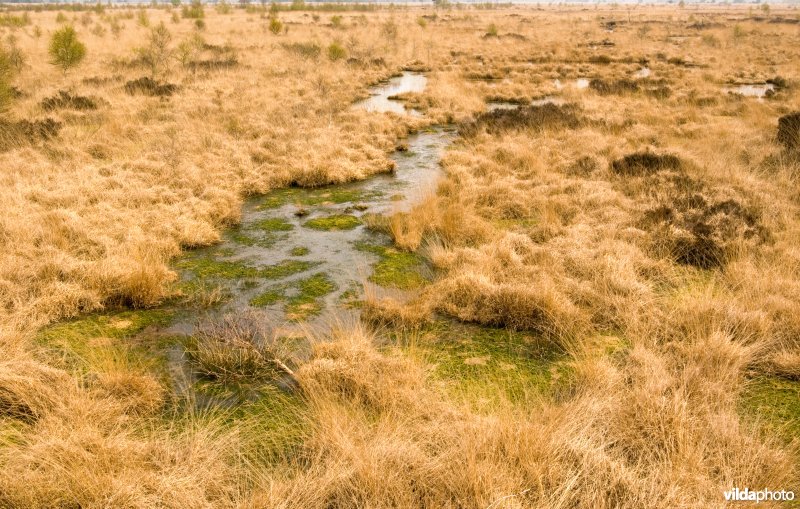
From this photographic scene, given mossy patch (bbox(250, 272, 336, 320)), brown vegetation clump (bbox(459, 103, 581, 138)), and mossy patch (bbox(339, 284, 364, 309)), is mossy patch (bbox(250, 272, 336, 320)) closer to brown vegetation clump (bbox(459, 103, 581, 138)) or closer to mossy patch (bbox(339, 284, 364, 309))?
mossy patch (bbox(339, 284, 364, 309))

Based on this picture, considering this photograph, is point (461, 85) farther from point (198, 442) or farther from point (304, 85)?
point (198, 442)

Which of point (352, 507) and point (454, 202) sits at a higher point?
point (454, 202)

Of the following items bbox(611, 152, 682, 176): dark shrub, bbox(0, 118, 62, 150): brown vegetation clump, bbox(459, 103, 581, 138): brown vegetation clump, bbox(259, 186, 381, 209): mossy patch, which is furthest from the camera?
bbox(459, 103, 581, 138): brown vegetation clump

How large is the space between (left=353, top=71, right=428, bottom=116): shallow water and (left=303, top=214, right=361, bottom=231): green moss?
311 inches

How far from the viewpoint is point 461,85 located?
20.3 meters

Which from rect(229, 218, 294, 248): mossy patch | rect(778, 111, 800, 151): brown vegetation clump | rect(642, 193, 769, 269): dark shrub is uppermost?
Answer: rect(778, 111, 800, 151): brown vegetation clump

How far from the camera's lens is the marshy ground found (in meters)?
3.18

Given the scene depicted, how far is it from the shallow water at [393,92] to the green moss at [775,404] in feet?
Result: 43.4

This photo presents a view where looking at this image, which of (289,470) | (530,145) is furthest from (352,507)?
(530,145)

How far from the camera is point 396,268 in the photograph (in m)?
6.80

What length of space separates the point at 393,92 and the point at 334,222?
43.8ft

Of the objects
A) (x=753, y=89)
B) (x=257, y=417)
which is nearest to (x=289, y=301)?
(x=257, y=417)

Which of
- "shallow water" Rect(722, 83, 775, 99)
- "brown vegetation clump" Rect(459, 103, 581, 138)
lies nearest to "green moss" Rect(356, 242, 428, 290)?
"brown vegetation clump" Rect(459, 103, 581, 138)

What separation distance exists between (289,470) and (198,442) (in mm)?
704
